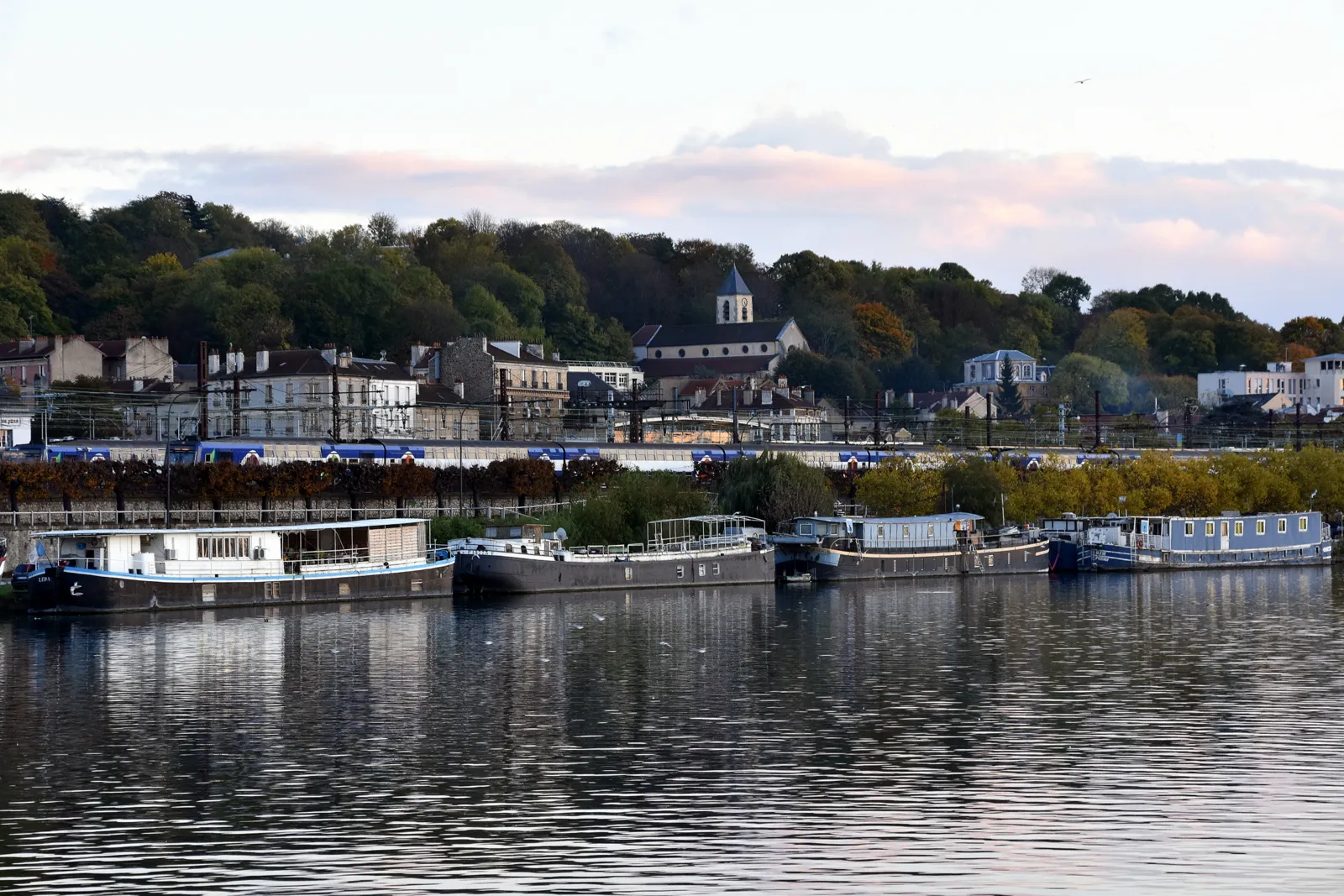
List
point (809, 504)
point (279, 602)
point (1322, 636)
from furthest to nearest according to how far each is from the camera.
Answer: point (809, 504)
point (279, 602)
point (1322, 636)

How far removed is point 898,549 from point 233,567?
35.3m

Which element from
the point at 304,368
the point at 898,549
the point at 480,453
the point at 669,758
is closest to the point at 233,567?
the point at 898,549

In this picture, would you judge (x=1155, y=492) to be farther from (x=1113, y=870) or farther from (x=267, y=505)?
(x=1113, y=870)

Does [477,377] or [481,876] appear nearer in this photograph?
[481,876]

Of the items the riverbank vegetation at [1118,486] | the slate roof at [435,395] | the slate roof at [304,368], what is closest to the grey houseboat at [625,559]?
the riverbank vegetation at [1118,486]

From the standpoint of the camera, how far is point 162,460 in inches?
3637

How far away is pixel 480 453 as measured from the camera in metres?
108

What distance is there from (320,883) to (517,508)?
72746 millimetres

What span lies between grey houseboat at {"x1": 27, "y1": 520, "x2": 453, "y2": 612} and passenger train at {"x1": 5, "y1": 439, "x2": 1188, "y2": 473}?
11916 mm

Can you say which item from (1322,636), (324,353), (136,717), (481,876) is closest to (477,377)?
(324,353)

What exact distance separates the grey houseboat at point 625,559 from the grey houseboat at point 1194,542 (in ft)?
64.7

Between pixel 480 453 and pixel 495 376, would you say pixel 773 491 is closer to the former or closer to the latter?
pixel 480 453

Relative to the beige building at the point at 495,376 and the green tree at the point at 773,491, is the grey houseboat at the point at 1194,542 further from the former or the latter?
the beige building at the point at 495,376

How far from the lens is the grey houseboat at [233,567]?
6556cm
